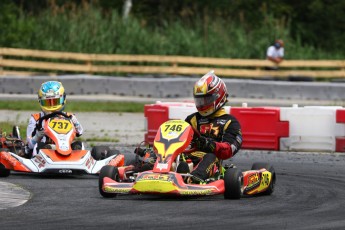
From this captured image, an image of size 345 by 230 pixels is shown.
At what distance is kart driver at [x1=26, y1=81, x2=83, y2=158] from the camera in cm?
1318

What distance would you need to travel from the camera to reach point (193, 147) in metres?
11.0

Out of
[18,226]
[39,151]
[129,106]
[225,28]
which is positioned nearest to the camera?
[18,226]

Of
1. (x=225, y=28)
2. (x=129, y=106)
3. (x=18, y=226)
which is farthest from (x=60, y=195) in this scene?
(x=225, y=28)

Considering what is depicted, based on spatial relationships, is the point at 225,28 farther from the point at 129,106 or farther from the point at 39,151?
the point at 39,151

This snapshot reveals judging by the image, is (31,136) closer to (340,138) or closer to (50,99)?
(50,99)

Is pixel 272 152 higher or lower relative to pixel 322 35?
lower

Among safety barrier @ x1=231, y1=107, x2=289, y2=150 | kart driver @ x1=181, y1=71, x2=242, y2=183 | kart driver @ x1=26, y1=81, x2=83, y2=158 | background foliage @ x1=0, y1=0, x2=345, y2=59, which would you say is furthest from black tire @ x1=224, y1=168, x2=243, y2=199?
background foliage @ x1=0, y1=0, x2=345, y2=59

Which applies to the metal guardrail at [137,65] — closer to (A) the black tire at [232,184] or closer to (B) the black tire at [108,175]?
(B) the black tire at [108,175]

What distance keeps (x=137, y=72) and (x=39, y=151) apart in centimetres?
1668

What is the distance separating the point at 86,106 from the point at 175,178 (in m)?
14.0

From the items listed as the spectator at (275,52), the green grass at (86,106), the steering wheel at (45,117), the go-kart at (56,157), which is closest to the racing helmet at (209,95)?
the go-kart at (56,157)

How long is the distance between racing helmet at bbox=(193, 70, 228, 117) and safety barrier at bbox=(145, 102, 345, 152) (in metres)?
4.66

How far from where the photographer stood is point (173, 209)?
968 cm

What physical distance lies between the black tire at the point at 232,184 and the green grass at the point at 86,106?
1288 cm
